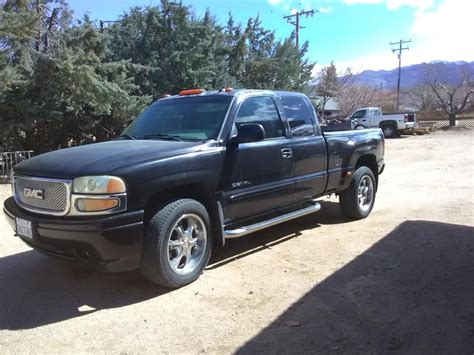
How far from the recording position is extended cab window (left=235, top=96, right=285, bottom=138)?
5383mm

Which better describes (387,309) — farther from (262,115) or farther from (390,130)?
(390,130)

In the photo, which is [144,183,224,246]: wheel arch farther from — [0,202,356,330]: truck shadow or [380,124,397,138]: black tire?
[380,124,397,138]: black tire

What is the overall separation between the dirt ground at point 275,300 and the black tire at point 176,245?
0.58 feet

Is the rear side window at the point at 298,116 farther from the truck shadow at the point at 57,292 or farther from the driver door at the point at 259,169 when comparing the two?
the truck shadow at the point at 57,292

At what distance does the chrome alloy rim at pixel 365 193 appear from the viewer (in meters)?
7.43

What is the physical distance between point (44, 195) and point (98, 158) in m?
0.58


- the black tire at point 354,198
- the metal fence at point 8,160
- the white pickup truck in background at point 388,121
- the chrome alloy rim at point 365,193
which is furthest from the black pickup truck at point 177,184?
the white pickup truck in background at point 388,121

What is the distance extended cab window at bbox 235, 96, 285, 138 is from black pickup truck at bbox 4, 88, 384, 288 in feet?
0.04

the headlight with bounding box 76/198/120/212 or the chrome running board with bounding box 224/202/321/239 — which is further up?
the headlight with bounding box 76/198/120/212

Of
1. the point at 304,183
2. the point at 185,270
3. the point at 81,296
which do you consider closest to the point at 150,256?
the point at 185,270

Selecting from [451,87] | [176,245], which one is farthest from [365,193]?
[451,87]

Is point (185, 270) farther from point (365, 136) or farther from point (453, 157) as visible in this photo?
point (453, 157)

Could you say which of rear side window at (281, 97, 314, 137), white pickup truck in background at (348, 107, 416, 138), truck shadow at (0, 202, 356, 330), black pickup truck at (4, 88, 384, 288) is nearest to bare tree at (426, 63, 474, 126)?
white pickup truck in background at (348, 107, 416, 138)

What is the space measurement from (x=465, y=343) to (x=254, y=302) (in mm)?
1709
